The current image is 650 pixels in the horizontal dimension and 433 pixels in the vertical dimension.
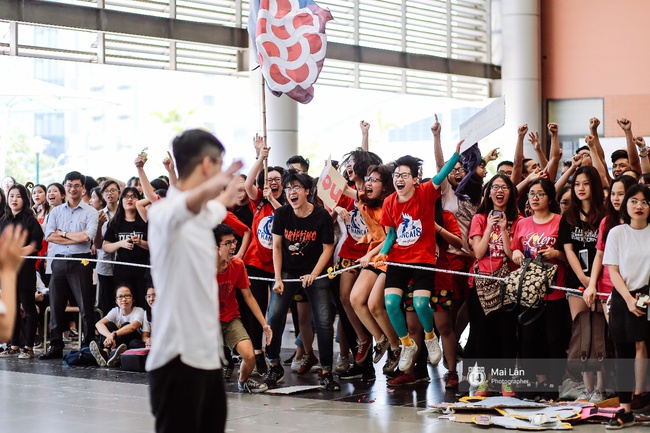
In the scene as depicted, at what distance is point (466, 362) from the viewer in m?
8.30

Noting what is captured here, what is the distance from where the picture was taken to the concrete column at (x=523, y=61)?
20.0 m

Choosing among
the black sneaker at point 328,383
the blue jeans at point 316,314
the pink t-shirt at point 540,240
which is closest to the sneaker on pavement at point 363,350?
the blue jeans at point 316,314

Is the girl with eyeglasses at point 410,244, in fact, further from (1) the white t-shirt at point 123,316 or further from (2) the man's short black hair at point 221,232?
(1) the white t-shirt at point 123,316

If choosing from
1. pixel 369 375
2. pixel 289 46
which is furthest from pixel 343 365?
pixel 289 46

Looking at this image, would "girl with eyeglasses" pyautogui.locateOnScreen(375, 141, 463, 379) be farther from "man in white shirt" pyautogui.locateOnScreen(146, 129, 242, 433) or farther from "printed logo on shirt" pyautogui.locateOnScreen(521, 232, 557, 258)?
"man in white shirt" pyautogui.locateOnScreen(146, 129, 242, 433)

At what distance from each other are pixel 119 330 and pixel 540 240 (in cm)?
470

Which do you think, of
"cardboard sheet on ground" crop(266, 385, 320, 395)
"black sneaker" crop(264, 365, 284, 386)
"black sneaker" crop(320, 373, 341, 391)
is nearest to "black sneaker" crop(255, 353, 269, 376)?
"black sneaker" crop(264, 365, 284, 386)

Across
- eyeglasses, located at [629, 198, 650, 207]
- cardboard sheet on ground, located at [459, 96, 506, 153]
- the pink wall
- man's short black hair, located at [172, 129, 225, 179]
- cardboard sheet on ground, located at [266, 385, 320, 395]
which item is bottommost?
cardboard sheet on ground, located at [266, 385, 320, 395]

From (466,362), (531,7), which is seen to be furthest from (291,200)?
(531,7)

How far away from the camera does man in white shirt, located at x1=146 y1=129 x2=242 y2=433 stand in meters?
4.25

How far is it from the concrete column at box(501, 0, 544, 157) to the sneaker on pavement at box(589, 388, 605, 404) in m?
12.6

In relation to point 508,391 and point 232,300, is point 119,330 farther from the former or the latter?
point 508,391

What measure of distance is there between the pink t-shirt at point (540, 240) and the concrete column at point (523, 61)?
1206 centimetres


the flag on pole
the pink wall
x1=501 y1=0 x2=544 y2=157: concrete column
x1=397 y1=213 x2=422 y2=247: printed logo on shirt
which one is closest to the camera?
x1=397 y1=213 x2=422 y2=247: printed logo on shirt
